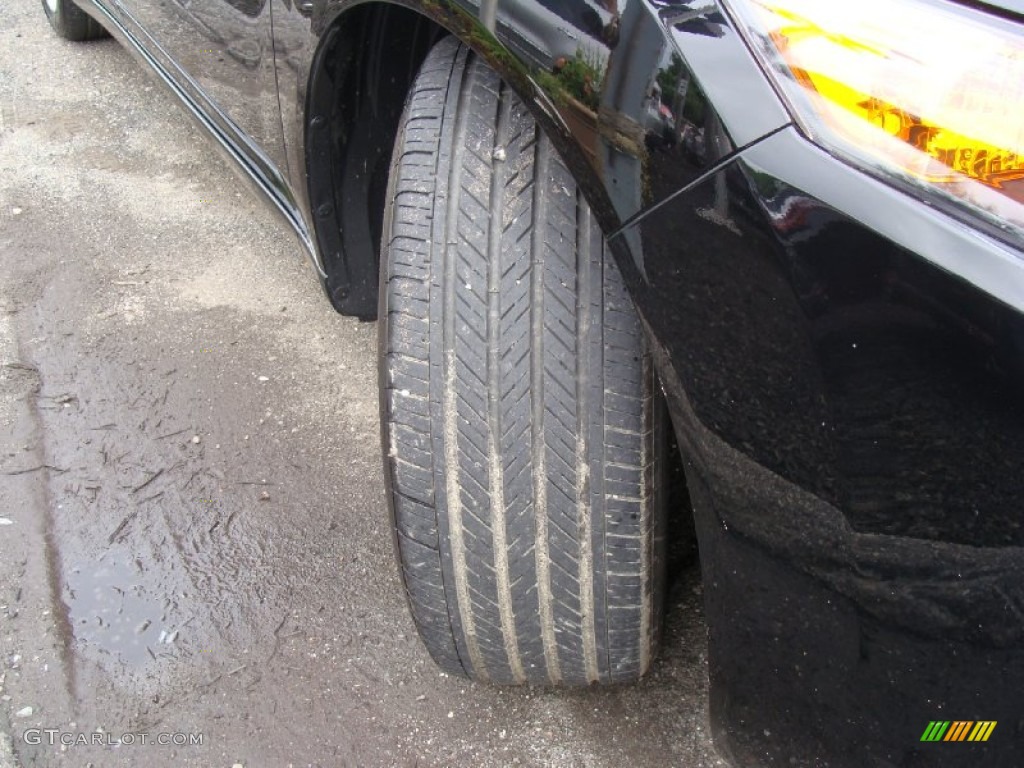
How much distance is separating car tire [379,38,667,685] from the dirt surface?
0.37 metres

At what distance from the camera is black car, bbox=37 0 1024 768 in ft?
2.90

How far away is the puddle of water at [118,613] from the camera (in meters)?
1.95

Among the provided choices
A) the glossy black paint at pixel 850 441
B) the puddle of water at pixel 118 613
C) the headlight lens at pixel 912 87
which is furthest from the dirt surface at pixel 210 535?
the headlight lens at pixel 912 87

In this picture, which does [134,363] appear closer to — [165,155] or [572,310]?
[165,155]

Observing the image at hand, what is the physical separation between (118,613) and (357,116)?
1.15 metres

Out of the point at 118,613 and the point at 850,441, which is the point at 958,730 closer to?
the point at 850,441

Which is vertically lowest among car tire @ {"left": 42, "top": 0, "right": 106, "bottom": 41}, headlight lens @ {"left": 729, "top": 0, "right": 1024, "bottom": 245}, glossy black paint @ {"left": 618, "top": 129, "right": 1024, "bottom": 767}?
car tire @ {"left": 42, "top": 0, "right": 106, "bottom": 41}

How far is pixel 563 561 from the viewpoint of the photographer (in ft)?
4.67

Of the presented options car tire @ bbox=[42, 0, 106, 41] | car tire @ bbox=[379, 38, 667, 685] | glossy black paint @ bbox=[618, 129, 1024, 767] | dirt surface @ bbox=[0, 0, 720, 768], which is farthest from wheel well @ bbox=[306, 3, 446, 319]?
car tire @ bbox=[42, 0, 106, 41]

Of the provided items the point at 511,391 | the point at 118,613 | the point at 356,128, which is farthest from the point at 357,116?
the point at 118,613

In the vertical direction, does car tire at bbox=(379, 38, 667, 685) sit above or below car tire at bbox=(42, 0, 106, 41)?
above

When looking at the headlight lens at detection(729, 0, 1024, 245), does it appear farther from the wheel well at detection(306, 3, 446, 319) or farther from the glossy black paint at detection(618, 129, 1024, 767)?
the wheel well at detection(306, 3, 446, 319)

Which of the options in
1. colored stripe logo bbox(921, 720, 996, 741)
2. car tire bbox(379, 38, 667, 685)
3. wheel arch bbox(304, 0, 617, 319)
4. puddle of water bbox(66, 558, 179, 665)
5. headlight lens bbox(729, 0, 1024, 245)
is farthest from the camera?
puddle of water bbox(66, 558, 179, 665)

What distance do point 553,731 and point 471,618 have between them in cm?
34
